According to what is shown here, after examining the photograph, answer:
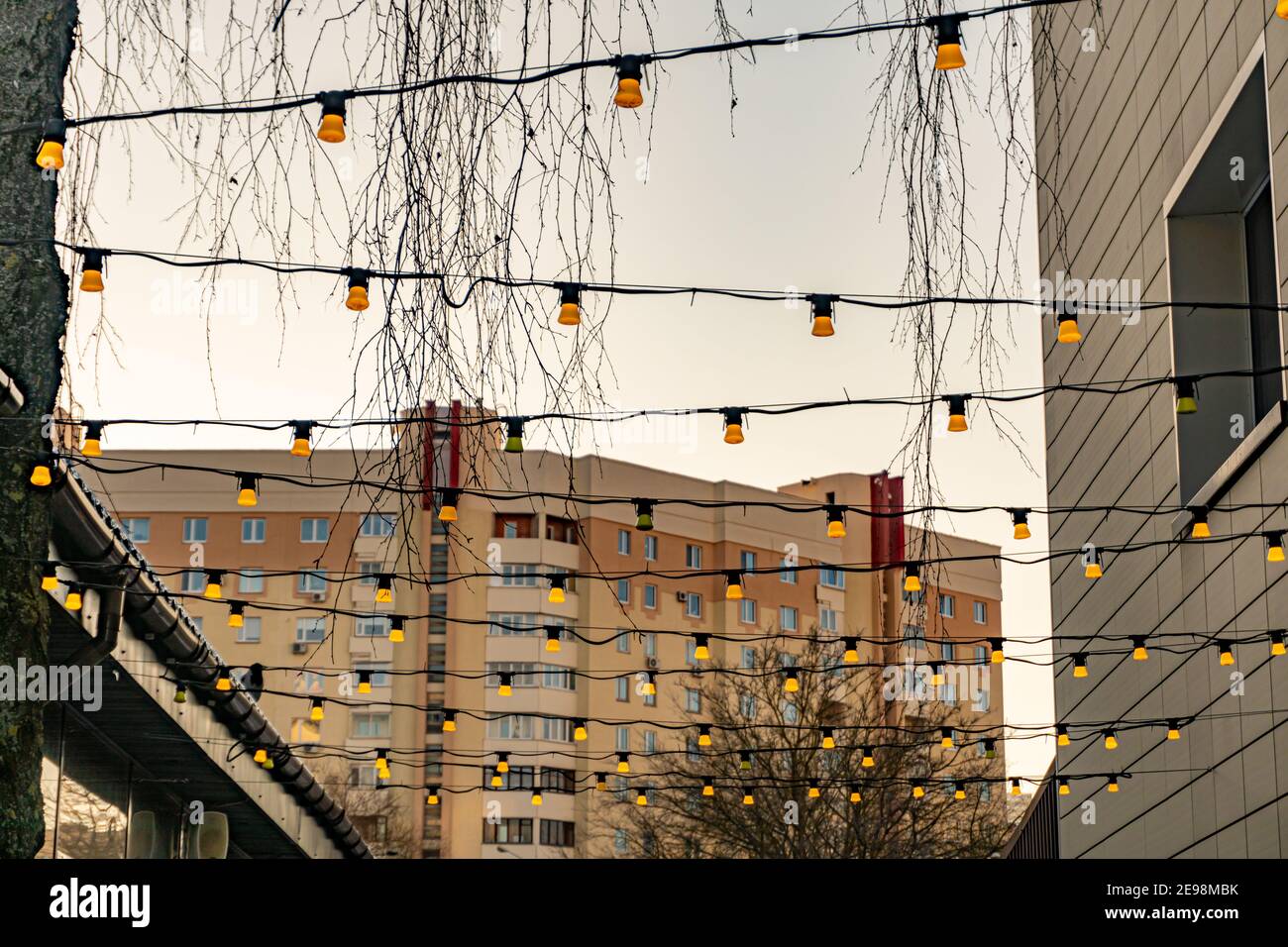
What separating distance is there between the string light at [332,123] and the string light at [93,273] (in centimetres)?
89

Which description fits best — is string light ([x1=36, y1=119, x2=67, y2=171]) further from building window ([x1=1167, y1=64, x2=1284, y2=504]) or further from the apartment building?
building window ([x1=1167, y1=64, x2=1284, y2=504])

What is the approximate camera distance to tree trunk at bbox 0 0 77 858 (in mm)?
4656

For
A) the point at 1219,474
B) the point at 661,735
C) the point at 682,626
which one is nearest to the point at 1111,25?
the point at 1219,474

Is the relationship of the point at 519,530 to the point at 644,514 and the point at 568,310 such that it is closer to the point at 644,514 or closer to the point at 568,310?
the point at 644,514

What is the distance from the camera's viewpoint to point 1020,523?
361 inches

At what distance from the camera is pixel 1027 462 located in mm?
4477

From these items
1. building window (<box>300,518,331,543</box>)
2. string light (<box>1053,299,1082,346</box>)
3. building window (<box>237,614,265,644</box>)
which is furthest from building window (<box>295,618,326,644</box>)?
string light (<box>1053,299,1082,346</box>)

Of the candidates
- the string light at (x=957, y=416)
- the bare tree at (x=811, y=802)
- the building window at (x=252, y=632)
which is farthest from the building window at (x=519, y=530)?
the string light at (x=957, y=416)

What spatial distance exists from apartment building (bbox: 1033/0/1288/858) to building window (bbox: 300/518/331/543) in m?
41.0

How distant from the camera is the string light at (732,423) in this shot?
263 inches

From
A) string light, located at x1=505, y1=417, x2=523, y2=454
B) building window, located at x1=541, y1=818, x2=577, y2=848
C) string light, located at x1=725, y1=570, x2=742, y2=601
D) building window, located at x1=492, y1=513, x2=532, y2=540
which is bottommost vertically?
building window, located at x1=541, y1=818, x2=577, y2=848

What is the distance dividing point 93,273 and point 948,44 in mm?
2450

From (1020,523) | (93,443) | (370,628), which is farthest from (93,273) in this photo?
(370,628)
